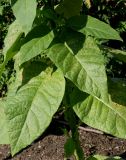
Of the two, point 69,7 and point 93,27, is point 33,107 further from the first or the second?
point 69,7

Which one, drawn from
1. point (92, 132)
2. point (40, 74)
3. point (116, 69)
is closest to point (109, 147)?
point (92, 132)

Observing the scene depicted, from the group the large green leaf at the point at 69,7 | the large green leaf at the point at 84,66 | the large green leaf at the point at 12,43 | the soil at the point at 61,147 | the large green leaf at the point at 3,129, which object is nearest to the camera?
the large green leaf at the point at 84,66

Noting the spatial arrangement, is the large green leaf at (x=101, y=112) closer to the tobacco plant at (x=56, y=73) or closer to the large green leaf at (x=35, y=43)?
the tobacco plant at (x=56, y=73)

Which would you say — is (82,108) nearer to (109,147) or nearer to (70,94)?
(70,94)

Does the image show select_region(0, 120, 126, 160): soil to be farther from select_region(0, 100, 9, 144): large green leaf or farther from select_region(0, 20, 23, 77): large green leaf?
select_region(0, 20, 23, 77): large green leaf

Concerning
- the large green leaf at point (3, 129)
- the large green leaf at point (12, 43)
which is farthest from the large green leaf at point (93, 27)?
the large green leaf at point (3, 129)

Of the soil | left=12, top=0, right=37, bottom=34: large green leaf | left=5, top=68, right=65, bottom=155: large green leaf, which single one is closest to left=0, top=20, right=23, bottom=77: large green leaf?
left=5, top=68, right=65, bottom=155: large green leaf
